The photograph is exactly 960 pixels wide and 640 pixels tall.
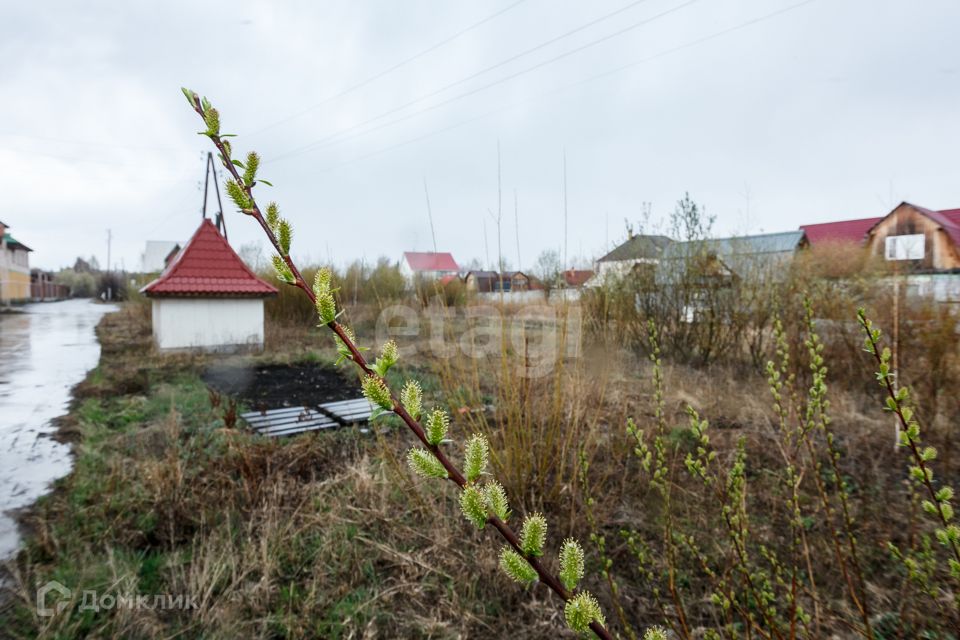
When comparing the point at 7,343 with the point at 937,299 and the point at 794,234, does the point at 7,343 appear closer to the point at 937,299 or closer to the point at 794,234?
the point at 937,299

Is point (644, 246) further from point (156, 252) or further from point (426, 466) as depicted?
point (156, 252)

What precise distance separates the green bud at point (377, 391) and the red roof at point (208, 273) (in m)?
9.49

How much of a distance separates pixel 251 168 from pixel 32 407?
6.78 metres

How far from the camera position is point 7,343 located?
1100 centimetres

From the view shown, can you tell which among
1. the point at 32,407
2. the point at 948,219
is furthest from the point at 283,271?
the point at 948,219

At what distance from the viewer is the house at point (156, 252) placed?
31.2 meters

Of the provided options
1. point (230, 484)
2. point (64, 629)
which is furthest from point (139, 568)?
point (230, 484)

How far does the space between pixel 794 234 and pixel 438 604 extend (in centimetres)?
2579

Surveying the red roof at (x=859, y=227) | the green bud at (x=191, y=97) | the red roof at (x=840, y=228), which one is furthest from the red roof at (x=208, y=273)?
the red roof at (x=840, y=228)

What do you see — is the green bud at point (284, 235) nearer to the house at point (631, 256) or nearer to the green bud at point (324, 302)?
the green bud at point (324, 302)

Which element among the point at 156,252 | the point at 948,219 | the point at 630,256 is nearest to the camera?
the point at 630,256

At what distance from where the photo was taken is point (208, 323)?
355 inches

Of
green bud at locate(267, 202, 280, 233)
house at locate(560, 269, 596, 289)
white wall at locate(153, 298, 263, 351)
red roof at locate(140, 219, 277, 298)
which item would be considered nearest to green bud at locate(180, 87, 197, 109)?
green bud at locate(267, 202, 280, 233)

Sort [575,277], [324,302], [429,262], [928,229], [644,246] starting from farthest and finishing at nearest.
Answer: [928,229]
[429,262]
[644,246]
[575,277]
[324,302]
